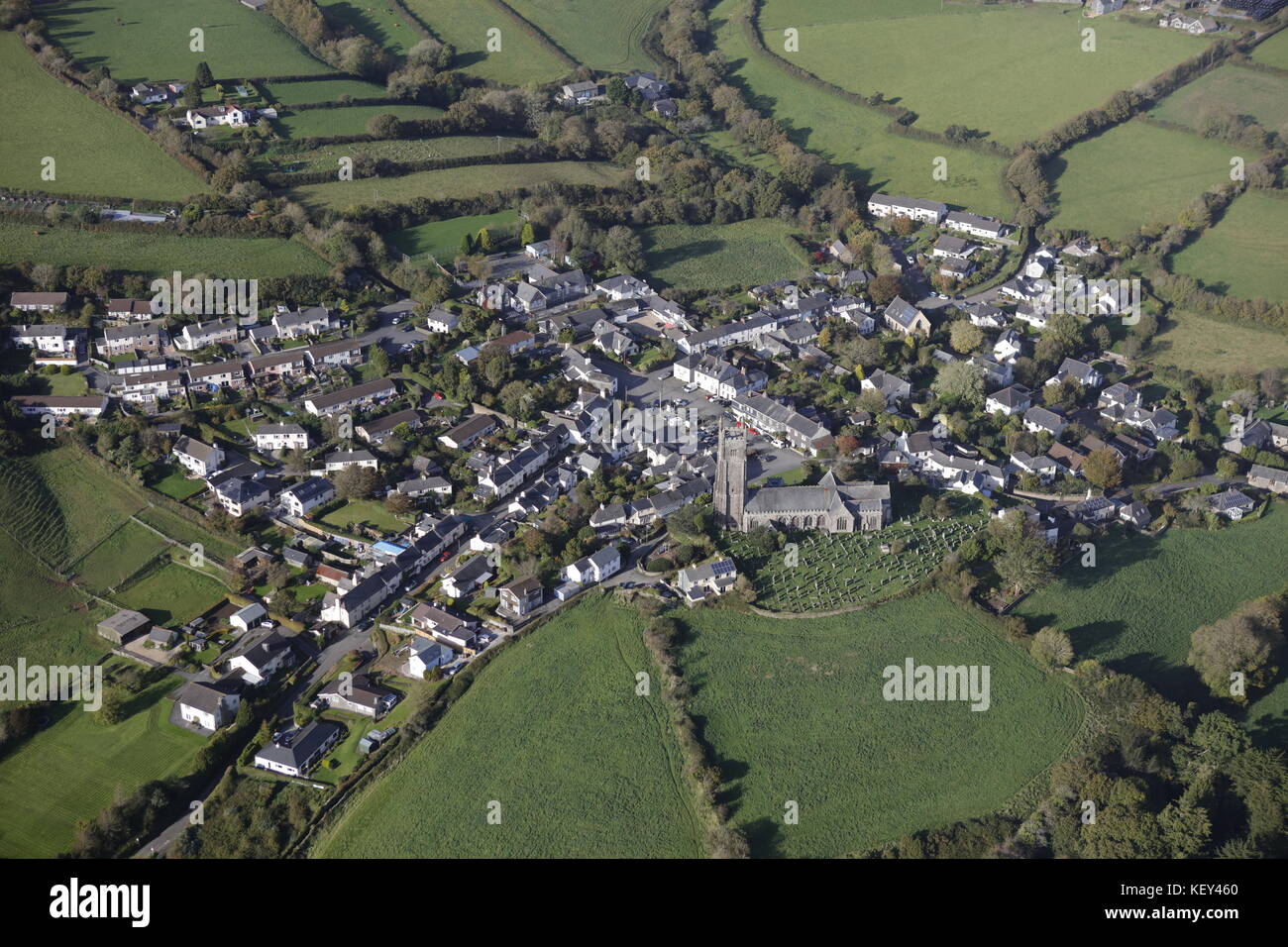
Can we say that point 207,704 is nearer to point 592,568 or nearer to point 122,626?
point 122,626

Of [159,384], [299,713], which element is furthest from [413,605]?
[159,384]

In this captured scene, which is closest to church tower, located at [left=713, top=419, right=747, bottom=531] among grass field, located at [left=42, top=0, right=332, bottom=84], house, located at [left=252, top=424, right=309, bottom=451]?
house, located at [left=252, top=424, right=309, bottom=451]

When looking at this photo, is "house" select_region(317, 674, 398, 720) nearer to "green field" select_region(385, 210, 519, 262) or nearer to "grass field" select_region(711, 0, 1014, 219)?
"green field" select_region(385, 210, 519, 262)

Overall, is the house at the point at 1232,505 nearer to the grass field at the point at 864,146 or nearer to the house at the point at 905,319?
the house at the point at 905,319

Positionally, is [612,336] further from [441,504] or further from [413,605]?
[413,605]

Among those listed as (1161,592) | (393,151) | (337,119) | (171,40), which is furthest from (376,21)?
(1161,592)

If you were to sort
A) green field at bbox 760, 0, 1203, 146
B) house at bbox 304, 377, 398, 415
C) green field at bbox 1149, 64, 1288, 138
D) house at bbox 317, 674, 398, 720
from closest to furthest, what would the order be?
house at bbox 317, 674, 398, 720, house at bbox 304, 377, 398, 415, green field at bbox 1149, 64, 1288, 138, green field at bbox 760, 0, 1203, 146
